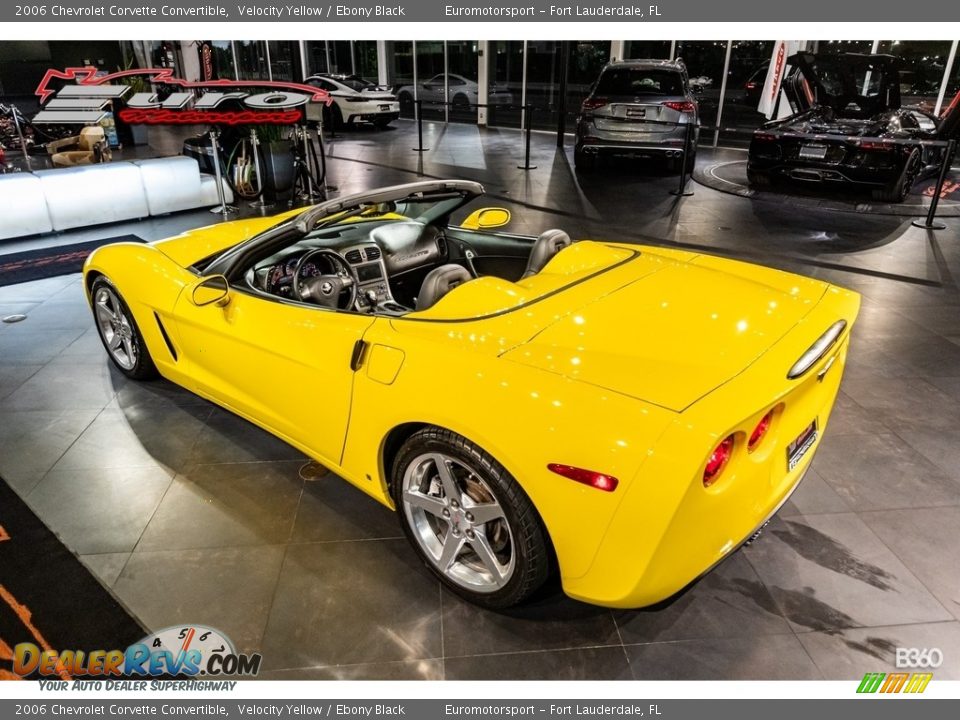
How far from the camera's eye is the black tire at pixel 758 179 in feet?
26.4

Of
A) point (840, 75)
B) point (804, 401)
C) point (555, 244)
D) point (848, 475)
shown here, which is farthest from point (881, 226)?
point (804, 401)

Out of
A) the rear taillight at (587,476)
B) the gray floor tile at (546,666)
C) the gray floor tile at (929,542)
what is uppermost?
the rear taillight at (587,476)

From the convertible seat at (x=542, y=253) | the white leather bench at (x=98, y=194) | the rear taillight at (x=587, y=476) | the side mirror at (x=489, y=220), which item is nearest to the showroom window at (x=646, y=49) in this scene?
the white leather bench at (x=98, y=194)

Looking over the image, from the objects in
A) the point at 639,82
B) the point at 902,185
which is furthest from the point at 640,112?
the point at 902,185

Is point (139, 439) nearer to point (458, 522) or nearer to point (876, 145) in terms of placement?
point (458, 522)

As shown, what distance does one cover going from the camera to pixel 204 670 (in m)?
1.98

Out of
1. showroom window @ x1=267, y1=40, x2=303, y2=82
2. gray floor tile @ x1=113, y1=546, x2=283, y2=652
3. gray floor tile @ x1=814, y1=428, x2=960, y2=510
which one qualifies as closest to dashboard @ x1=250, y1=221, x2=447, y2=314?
gray floor tile @ x1=113, y1=546, x2=283, y2=652

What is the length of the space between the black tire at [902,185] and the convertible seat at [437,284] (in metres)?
6.94

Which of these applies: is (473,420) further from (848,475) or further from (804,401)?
Answer: (848,475)

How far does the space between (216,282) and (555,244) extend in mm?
1462

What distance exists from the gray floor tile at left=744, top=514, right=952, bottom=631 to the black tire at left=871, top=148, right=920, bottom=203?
636 cm

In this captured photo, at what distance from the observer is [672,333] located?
2.00 meters

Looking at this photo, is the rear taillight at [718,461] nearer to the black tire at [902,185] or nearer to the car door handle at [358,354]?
the car door handle at [358,354]
